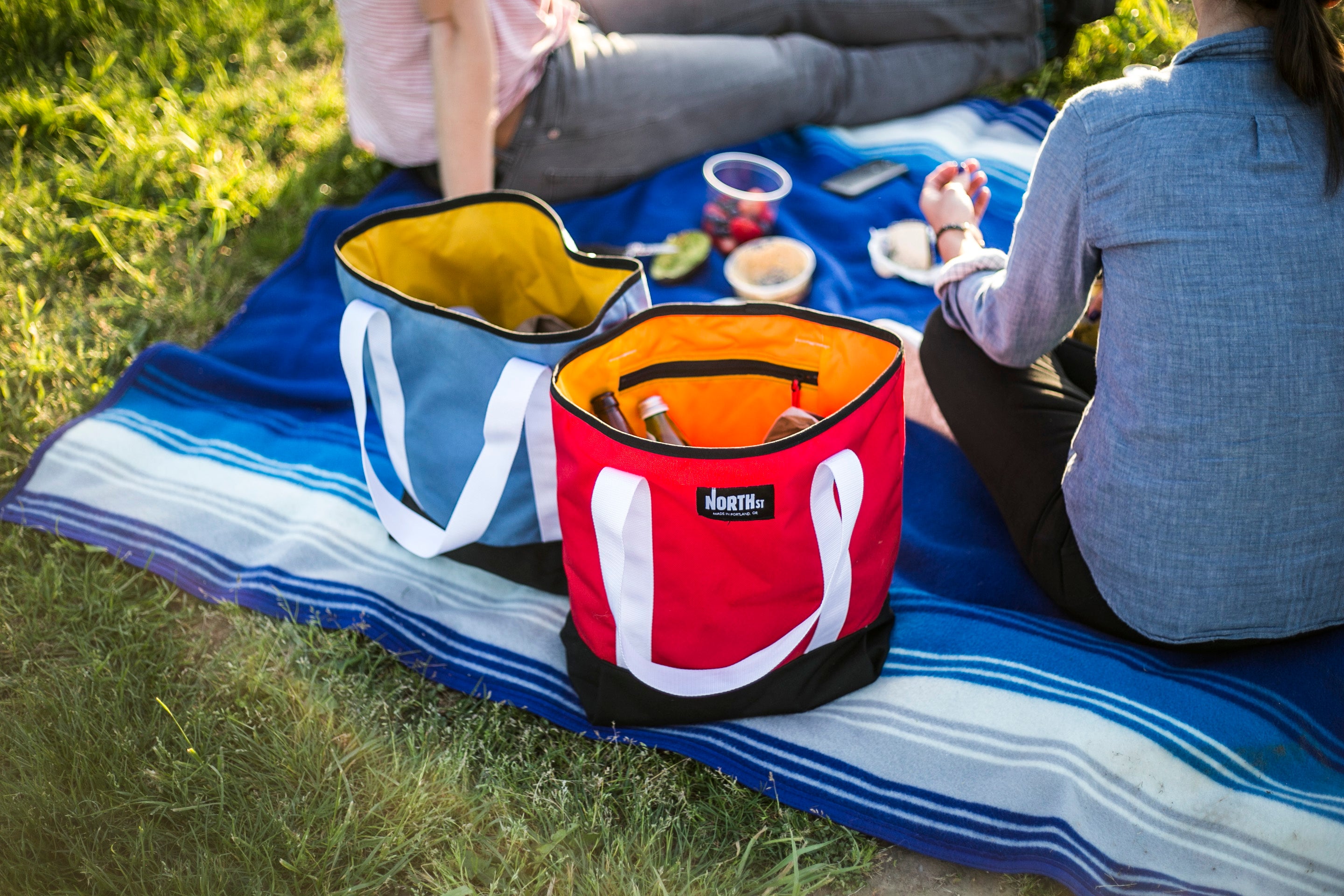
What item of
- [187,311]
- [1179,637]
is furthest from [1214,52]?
[187,311]

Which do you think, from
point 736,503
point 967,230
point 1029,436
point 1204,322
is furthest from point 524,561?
point 1204,322

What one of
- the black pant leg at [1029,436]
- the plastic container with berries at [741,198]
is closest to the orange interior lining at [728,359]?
the black pant leg at [1029,436]

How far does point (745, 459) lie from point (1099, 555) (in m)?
0.66

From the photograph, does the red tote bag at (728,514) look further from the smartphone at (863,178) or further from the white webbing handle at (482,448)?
the smartphone at (863,178)

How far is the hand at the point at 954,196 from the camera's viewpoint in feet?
6.18

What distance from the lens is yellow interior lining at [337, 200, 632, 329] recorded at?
1.80 meters

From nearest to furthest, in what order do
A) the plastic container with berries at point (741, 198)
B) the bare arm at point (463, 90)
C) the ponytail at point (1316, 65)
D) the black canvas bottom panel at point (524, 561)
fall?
the ponytail at point (1316, 65) → the black canvas bottom panel at point (524, 561) → the bare arm at point (463, 90) → the plastic container with berries at point (741, 198)

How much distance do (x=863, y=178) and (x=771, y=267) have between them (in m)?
0.55

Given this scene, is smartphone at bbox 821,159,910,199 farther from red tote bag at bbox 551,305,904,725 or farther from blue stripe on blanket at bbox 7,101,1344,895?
red tote bag at bbox 551,305,904,725

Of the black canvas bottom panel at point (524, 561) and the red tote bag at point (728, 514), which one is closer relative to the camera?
the red tote bag at point (728, 514)

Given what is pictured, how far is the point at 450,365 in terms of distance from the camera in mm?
1580

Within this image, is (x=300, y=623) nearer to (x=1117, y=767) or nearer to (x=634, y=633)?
(x=634, y=633)

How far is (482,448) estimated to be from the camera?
163 cm

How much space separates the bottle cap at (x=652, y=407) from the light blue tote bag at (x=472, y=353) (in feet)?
A: 0.50
